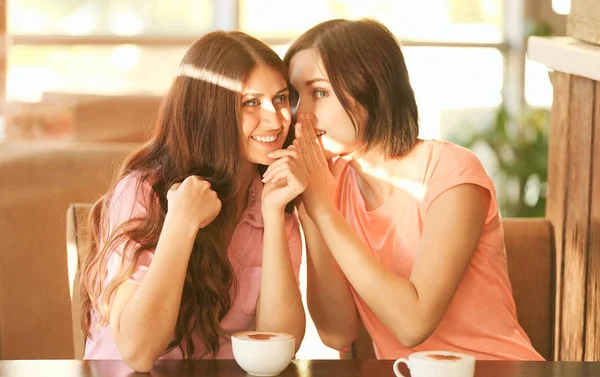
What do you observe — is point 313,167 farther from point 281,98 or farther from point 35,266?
point 35,266

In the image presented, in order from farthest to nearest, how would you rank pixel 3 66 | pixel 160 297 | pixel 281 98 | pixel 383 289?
1. pixel 3 66
2. pixel 281 98
3. pixel 383 289
4. pixel 160 297

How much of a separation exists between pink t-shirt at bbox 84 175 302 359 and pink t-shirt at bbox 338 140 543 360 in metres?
0.19

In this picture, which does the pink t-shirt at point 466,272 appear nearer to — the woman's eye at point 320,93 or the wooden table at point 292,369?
the woman's eye at point 320,93

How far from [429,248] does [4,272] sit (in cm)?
101

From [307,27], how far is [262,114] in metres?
3.49

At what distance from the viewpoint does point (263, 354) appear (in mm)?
1320

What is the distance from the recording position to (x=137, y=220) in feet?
5.40

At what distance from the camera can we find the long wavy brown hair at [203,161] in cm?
168

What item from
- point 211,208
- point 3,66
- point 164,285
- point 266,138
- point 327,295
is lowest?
point 327,295

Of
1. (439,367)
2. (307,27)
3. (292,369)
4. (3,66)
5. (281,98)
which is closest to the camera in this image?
(439,367)

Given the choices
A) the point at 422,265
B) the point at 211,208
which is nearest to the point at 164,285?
the point at 211,208

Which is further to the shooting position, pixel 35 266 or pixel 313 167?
pixel 35 266

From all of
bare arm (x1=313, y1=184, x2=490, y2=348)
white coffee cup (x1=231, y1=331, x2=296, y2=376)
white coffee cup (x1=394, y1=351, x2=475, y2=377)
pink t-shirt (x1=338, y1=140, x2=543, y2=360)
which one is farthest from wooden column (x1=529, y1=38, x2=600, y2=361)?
white coffee cup (x1=231, y1=331, x2=296, y2=376)

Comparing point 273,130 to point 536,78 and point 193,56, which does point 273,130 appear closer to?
point 193,56
